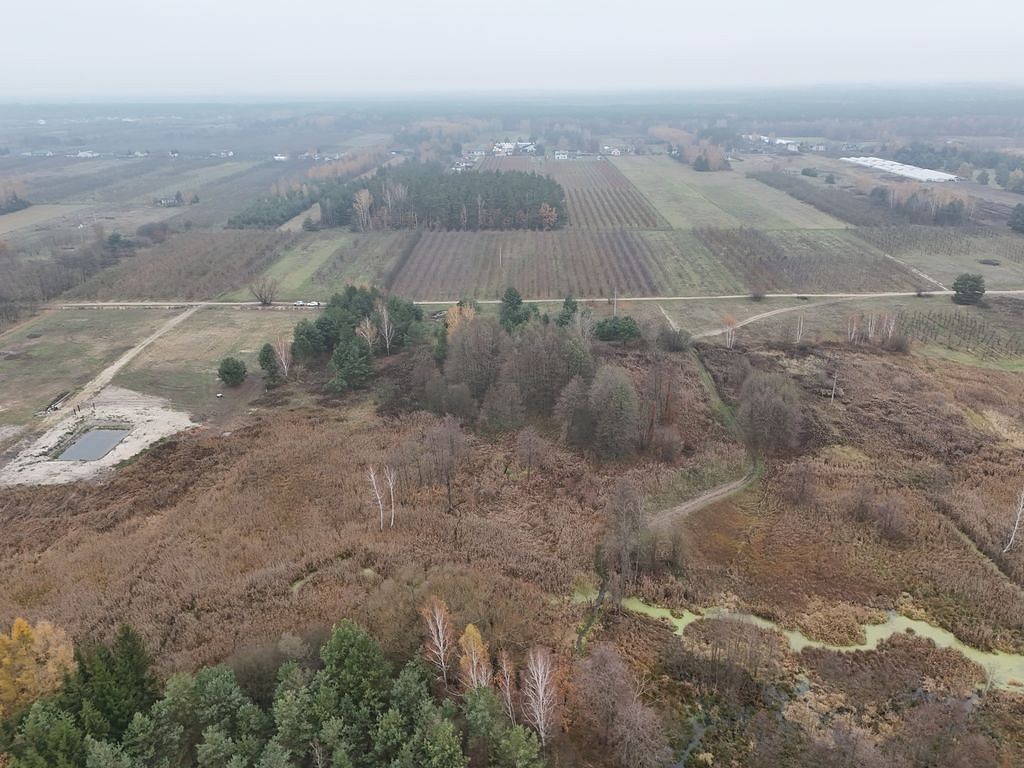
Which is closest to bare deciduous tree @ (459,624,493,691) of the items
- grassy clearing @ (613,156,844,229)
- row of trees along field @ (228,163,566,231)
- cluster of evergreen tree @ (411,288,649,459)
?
cluster of evergreen tree @ (411,288,649,459)

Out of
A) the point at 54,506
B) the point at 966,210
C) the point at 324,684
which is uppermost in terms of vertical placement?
the point at 966,210

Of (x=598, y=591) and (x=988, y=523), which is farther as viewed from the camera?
(x=988, y=523)

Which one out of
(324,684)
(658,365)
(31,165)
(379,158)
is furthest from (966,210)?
(31,165)

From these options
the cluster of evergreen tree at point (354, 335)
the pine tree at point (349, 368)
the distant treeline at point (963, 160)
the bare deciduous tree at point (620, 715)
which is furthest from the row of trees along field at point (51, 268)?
the distant treeline at point (963, 160)

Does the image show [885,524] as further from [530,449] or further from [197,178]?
[197,178]

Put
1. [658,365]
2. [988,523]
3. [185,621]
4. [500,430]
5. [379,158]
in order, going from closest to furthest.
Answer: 1. [185,621]
2. [988,523]
3. [500,430]
4. [658,365]
5. [379,158]

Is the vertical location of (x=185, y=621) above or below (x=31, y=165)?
below

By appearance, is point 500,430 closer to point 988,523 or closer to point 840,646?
point 840,646
